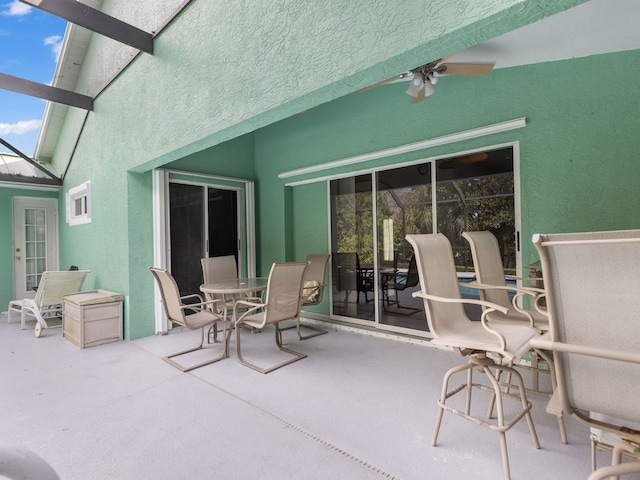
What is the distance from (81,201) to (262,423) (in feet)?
18.4

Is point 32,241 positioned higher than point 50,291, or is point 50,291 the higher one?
point 32,241

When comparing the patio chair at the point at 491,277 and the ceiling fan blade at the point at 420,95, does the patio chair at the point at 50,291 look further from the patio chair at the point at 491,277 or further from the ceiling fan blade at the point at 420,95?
the patio chair at the point at 491,277

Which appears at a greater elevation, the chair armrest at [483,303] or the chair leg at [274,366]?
the chair armrest at [483,303]

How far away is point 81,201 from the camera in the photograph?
18.9 ft

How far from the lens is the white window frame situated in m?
5.34

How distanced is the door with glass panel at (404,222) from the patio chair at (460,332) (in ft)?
5.41

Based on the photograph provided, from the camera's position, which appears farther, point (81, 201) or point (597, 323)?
point (81, 201)

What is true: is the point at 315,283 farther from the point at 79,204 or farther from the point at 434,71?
the point at 79,204

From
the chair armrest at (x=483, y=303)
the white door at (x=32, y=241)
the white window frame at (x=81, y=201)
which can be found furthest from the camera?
the white door at (x=32, y=241)

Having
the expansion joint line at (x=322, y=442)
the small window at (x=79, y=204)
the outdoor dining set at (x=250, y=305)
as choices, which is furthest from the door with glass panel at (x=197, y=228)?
the expansion joint line at (x=322, y=442)

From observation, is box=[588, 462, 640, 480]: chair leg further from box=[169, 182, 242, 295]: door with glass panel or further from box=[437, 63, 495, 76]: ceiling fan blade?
box=[169, 182, 242, 295]: door with glass panel

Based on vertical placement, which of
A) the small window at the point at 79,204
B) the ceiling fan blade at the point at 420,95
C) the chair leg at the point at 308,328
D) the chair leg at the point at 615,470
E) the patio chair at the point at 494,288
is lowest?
the chair leg at the point at 308,328

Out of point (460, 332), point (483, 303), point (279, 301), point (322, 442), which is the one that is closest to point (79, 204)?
point (279, 301)

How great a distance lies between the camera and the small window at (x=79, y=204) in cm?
535
